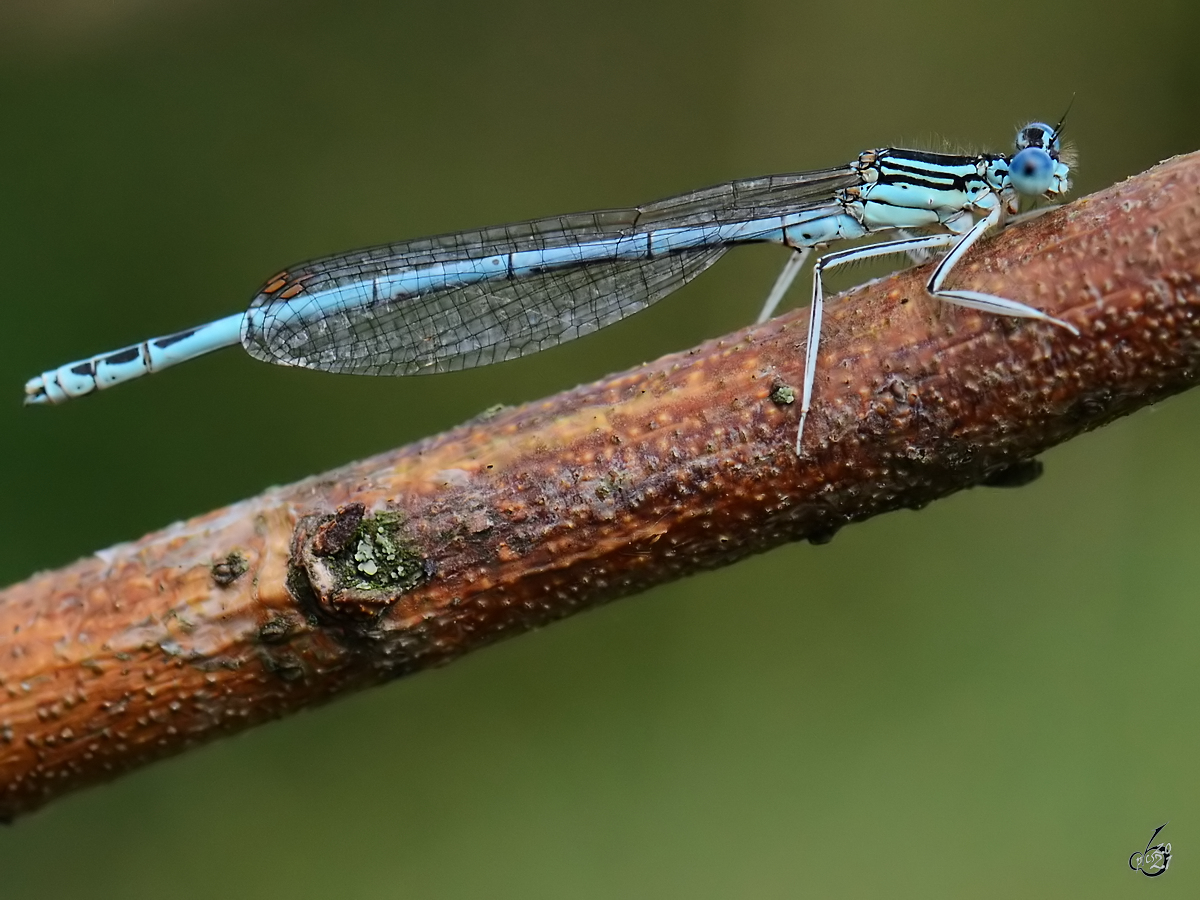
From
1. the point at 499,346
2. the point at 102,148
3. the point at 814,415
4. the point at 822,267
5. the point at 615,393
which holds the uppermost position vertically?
the point at 102,148

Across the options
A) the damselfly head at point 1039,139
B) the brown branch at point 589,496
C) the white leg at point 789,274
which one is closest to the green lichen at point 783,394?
the brown branch at point 589,496

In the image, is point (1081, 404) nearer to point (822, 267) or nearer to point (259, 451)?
point (822, 267)

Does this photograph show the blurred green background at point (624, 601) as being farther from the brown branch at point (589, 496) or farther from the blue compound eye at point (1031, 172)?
the brown branch at point (589, 496)

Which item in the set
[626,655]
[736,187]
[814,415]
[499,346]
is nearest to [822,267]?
[814,415]

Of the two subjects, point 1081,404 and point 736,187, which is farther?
point 736,187

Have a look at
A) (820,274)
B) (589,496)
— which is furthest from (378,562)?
(820,274)

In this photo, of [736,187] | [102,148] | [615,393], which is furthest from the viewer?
[102,148]

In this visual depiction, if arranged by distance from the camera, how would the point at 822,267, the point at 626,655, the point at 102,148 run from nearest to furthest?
the point at 822,267, the point at 626,655, the point at 102,148
